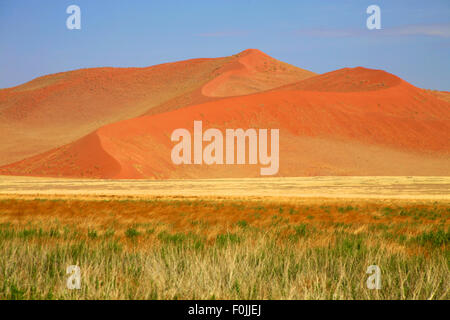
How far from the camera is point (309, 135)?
105250 mm

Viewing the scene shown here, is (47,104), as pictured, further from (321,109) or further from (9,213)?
(9,213)

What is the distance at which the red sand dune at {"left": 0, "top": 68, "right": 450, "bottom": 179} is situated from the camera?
88.3 meters

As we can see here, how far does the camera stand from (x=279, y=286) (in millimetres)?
8820

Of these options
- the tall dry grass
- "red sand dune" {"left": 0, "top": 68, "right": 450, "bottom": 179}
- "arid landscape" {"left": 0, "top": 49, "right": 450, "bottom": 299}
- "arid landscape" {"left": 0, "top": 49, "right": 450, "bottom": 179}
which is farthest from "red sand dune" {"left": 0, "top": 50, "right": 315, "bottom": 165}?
the tall dry grass

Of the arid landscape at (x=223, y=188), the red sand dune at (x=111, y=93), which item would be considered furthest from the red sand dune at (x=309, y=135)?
the red sand dune at (x=111, y=93)

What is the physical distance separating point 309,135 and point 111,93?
82455 mm

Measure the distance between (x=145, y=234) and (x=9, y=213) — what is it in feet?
40.9

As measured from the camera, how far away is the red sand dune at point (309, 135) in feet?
290

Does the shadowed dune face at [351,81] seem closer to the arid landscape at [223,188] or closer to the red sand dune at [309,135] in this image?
the red sand dune at [309,135]

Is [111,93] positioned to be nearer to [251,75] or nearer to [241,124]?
[251,75]

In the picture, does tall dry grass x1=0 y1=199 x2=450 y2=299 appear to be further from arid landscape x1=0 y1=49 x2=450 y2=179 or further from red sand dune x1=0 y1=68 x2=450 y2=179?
red sand dune x1=0 y1=68 x2=450 y2=179

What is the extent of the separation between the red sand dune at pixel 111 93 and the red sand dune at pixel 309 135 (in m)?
26.4

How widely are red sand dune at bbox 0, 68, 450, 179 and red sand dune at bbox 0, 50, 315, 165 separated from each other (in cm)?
2637

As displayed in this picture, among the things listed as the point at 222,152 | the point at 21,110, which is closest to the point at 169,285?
the point at 222,152
